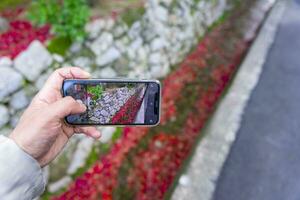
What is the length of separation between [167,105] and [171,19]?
1766mm

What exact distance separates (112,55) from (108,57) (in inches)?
3.3

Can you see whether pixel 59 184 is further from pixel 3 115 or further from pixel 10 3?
pixel 10 3

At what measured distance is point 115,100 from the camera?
10.1 ft

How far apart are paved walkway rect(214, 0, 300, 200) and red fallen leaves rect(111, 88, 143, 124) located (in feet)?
6.69

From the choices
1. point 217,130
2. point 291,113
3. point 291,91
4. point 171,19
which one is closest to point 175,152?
point 217,130

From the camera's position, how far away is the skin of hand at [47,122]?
2576mm

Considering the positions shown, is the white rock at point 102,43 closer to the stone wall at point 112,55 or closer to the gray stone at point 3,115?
the stone wall at point 112,55

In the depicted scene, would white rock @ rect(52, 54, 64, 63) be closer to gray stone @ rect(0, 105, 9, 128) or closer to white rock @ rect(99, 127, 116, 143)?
gray stone @ rect(0, 105, 9, 128)

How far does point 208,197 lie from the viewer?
15.4 ft

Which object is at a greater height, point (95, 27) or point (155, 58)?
point (95, 27)

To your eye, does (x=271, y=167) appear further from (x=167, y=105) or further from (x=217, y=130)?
(x=167, y=105)

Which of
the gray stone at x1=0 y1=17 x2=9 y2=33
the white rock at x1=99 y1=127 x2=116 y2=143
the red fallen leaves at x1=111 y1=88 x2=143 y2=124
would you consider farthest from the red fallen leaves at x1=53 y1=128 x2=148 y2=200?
the gray stone at x1=0 y1=17 x2=9 y2=33

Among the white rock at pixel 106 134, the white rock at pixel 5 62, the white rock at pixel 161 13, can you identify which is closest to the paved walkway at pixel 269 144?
the white rock at pixel 106 134

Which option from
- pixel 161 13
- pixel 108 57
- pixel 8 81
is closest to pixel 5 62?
pixel 8 81
